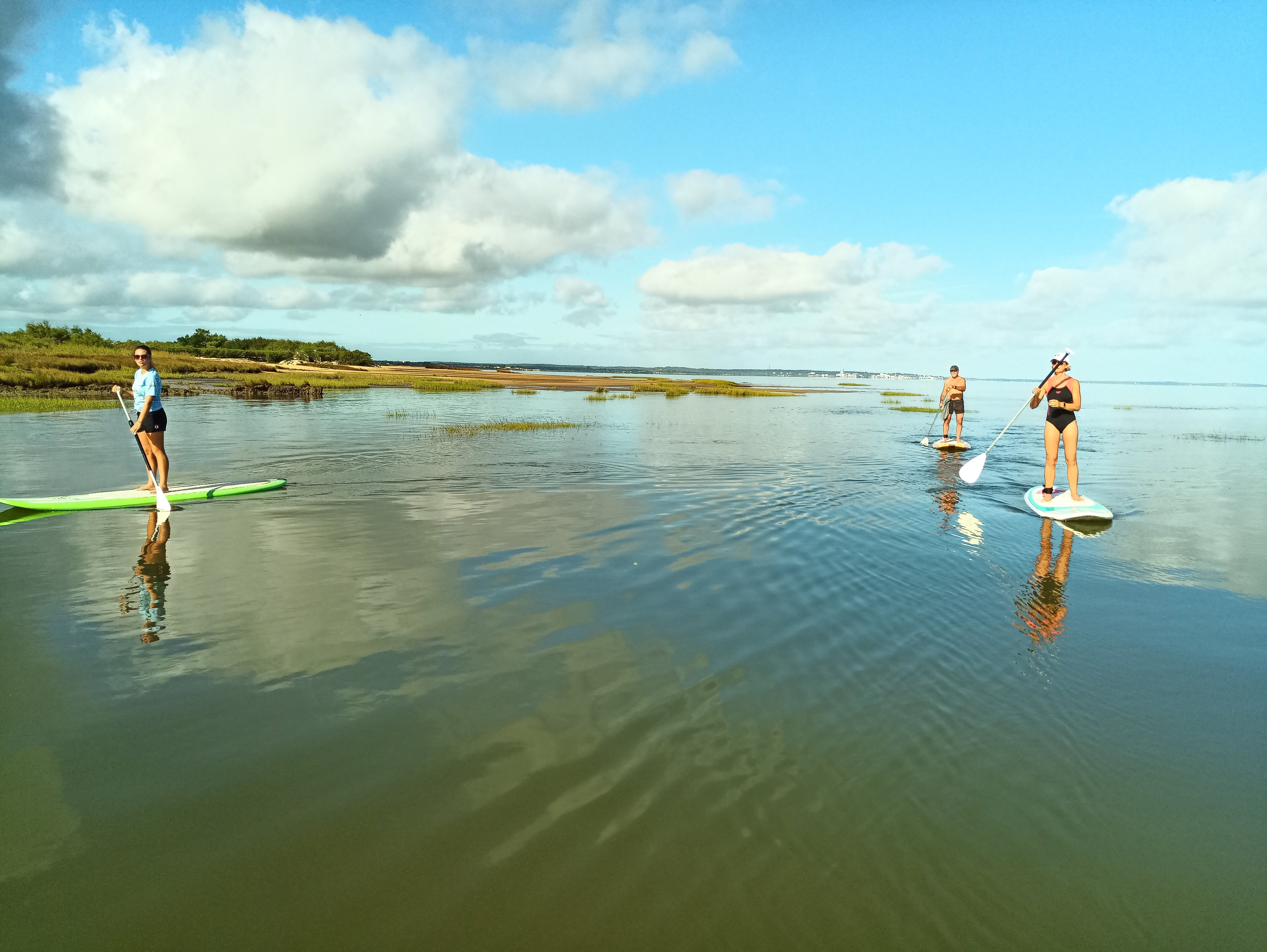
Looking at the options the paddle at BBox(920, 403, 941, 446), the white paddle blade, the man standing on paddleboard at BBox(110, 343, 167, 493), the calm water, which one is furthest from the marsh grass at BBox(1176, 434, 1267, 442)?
the man standing on paddleboard at BBox(110, 343, 167, 493)

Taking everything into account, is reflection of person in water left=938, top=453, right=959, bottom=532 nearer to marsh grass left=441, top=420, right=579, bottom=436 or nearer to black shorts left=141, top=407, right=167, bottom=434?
black shorts left=141, top=407, right=167, bottom=434

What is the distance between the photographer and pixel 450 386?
7650 centimetres

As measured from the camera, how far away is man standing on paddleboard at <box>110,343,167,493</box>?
48.9ft

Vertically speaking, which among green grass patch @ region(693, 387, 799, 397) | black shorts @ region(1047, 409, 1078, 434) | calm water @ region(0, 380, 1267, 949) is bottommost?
calm water @ region(0, 380, 1267, 949)

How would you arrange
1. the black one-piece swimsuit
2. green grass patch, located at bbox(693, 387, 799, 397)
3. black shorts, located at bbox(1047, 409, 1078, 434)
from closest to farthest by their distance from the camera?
the black one-piece swimsuit, black shorts, located at bbox(1047, 409, 1078, 434), green grass patch, located at bbox(693, 387, 799, 397)

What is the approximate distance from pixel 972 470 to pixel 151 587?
2031cm

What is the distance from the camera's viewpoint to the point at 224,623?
8.08m

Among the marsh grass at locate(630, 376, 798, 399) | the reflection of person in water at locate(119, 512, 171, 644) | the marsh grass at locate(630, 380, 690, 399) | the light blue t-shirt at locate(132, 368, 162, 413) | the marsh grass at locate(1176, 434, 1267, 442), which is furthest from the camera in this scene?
the marsh grass at locate(630, 376, 798, 399)

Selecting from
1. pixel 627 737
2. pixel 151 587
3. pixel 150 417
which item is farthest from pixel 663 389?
pixel 627 737

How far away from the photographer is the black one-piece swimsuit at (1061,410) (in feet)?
47.9

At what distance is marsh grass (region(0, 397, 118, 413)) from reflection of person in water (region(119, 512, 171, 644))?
35.5 m

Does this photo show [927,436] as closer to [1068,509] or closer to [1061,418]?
[1061,418]

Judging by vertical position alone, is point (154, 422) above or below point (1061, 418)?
below

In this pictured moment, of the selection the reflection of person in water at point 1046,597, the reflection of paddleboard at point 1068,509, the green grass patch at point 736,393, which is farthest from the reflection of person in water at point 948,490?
the green grass patch at point 736,393
